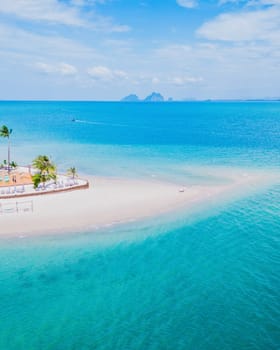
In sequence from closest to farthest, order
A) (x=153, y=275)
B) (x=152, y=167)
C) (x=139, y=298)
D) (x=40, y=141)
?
(x=139, y=298)
(x=153, y=275)
(x=152, y=167)
(x=40, y=141)

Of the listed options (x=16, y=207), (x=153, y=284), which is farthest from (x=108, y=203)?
(x=153, y=284)

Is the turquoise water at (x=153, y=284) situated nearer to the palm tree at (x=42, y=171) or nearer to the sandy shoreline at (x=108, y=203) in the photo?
the sandy shoreline at (x=108, y=203)

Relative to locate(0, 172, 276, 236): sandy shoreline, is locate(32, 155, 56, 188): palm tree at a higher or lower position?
higher

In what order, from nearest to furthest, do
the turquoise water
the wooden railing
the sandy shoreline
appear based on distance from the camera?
the turquoise water, the sandy shoreline, the wooden railing

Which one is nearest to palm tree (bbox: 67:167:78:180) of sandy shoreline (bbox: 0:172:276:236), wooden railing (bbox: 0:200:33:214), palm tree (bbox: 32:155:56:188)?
sandy shoreline (bbox: 0:172:276:236)

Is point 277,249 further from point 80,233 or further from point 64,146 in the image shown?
point 64,146

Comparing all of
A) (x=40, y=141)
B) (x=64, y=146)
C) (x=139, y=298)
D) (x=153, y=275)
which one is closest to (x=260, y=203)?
(x=153, y=275)

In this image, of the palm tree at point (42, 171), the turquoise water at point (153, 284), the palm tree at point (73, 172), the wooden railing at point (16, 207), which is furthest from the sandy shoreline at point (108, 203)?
the palm tree at point (42, 171)

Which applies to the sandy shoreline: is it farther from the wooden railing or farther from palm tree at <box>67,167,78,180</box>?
palm tree at <box>67,167,78,180</box>
